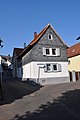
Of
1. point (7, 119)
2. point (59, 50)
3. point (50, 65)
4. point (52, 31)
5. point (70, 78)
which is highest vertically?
point (52, 31)

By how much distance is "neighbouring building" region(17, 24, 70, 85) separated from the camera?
29.8 m

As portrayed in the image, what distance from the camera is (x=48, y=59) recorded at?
1212 inches

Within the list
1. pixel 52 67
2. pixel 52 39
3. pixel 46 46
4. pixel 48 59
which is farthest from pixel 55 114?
pixel 52 39

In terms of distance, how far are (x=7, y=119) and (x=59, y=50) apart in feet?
75.2

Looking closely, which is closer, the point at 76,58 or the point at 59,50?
the point at 59,50

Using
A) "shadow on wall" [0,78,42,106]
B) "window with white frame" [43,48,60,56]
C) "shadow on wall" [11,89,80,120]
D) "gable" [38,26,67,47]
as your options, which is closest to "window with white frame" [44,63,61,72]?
"window with white frame" [43,48,60,56]

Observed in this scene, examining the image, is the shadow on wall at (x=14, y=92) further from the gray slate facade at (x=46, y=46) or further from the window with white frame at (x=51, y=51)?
the window with white frame at (x=51, y=51)

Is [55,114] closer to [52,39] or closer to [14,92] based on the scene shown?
[14,92]

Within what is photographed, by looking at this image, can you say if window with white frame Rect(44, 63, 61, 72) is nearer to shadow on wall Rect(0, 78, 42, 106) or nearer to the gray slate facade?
the gray slate facade

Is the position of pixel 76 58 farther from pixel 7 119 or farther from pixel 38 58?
pixel 7 119

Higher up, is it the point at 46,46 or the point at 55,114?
the point at 46,46

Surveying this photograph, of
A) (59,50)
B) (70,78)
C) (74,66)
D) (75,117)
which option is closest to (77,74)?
(70,78)

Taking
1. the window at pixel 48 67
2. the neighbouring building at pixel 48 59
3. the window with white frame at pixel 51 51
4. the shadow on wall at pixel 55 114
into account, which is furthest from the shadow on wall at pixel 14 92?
the window with white frame at pixel 51 51

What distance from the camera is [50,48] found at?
31.5 meters
